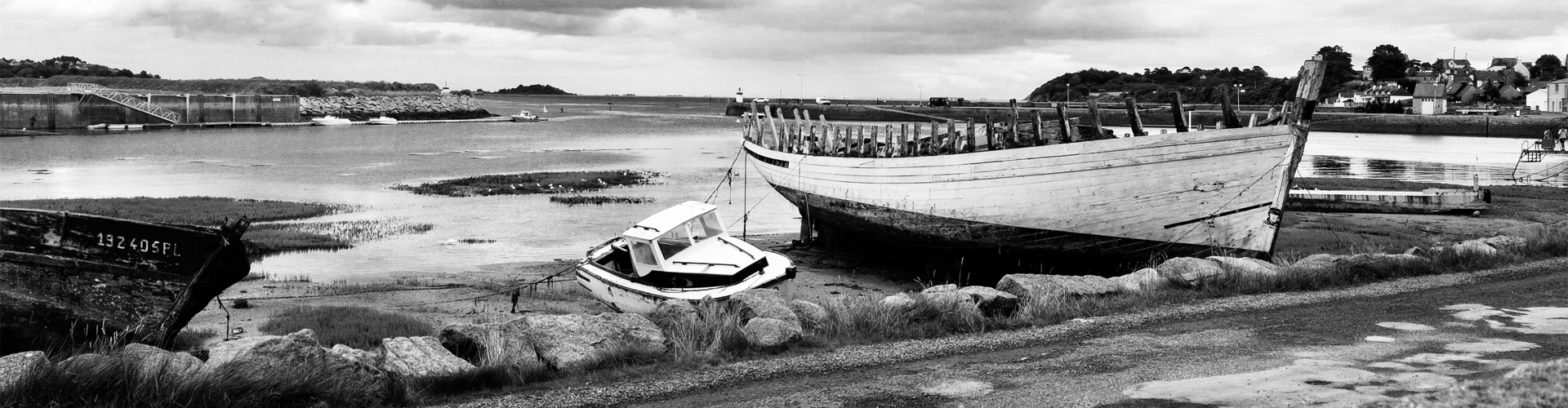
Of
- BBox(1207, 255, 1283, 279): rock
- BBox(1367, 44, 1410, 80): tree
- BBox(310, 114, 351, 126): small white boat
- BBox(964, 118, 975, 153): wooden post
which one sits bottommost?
BBox(1207, 255, 1283, 279): rock

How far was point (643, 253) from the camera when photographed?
604 inches

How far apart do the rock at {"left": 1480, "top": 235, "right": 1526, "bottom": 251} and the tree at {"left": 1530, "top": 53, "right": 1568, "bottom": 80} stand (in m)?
150

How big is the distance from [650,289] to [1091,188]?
644cm

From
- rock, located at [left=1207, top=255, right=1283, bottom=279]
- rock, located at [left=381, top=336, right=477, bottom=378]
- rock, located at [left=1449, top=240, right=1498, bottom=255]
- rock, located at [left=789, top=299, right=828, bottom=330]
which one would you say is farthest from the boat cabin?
rock, located at [left=1449, top=240, right=1498, bottom=255]

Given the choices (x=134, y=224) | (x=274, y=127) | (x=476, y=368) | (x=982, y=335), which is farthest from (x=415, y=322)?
(x=274, y=127)

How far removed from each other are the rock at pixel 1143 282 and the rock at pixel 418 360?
7.12 metres

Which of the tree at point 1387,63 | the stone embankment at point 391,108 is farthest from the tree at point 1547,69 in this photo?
the stone embankment at point 391,108

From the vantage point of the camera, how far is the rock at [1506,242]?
1450 cm

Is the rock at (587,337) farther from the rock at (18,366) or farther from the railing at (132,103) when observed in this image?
the railing at (132,103)

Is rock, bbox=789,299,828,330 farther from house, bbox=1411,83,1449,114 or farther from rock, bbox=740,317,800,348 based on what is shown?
house, bbox=1411,83,1449,114

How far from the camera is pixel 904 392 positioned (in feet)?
26.4

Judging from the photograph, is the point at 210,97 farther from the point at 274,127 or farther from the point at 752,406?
the point at 752,406

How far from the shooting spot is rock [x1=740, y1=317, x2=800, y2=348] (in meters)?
9.55

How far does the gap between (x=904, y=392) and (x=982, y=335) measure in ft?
7.49
